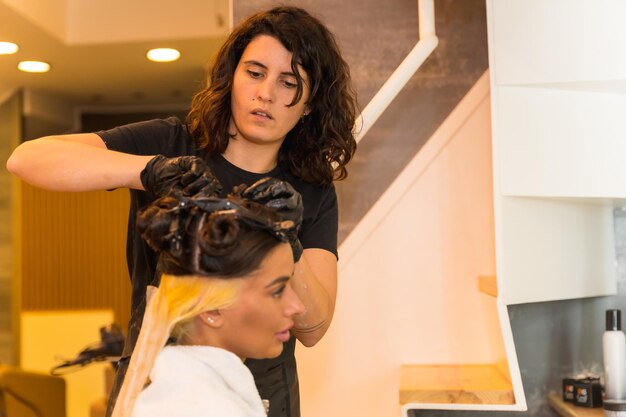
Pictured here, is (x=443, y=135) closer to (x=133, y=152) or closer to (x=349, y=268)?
(x=349, y=268)

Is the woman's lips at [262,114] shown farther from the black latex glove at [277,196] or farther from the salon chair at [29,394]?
the salon chair at [29,394]

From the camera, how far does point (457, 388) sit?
1.99 meters

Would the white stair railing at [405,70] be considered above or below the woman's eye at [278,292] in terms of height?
above

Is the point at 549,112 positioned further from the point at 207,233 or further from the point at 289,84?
the point at 207,233

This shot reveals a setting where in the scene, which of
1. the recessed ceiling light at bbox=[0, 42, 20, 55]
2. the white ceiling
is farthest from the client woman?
the recessed ceiling light at bbox=[0, 42, 20, 55]

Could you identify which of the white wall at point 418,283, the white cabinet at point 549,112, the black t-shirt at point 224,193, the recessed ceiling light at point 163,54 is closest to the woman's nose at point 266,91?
the black t-shirt at point 224,193

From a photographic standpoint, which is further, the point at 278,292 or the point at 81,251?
the point at 81,251

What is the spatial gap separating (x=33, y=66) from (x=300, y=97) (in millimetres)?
3779

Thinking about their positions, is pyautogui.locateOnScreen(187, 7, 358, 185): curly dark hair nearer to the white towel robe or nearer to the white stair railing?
the white stair railing

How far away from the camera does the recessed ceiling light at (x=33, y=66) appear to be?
4801mm

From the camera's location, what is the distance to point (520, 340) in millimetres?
2211

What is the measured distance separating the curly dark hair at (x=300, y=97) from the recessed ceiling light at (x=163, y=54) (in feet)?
10.0

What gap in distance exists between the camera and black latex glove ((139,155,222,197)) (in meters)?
1.18

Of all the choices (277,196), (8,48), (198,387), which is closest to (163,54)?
(8,48)
